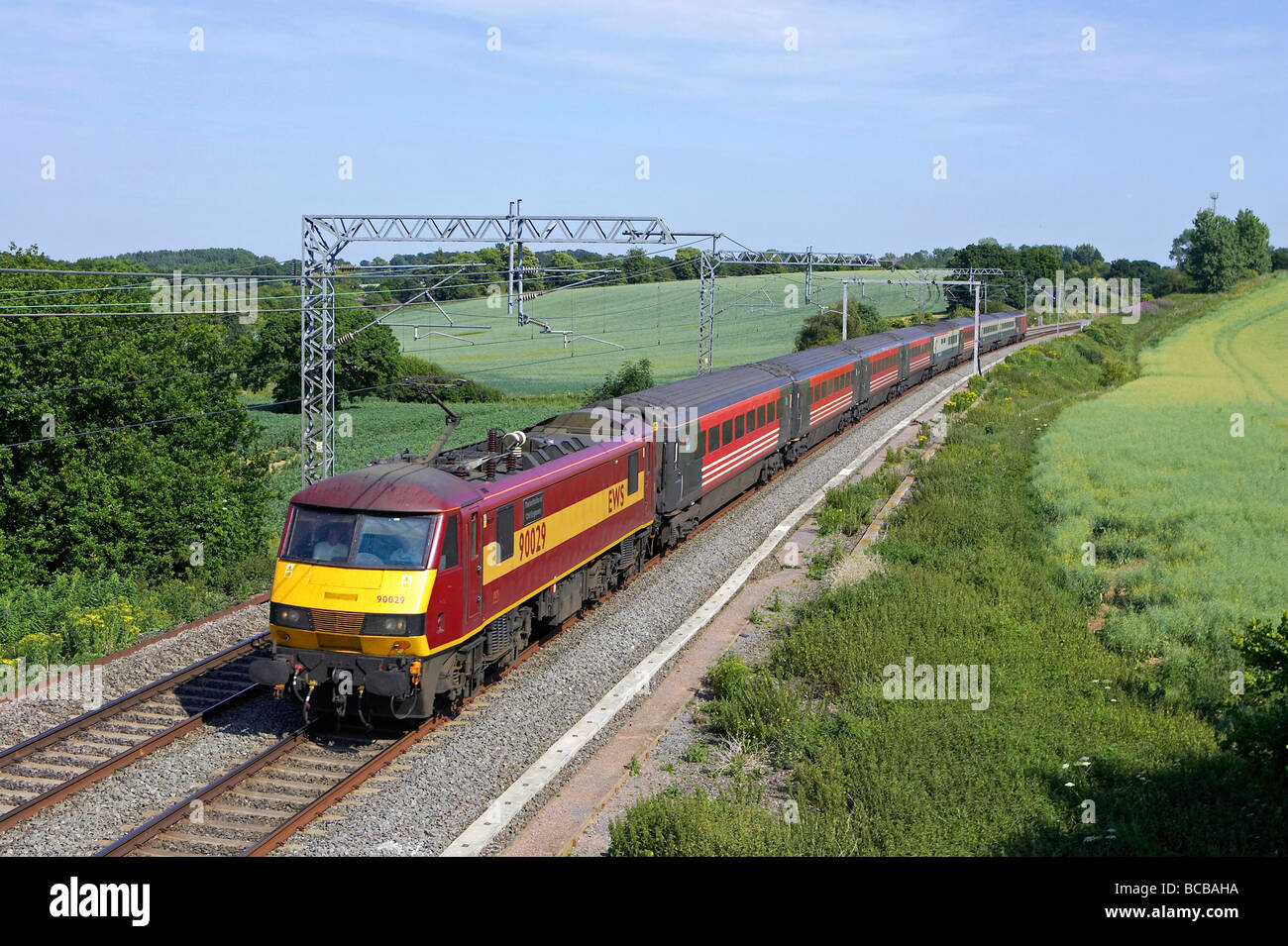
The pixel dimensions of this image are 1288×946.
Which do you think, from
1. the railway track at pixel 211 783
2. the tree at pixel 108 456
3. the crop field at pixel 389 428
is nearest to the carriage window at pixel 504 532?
the railway track at pixel 211 783

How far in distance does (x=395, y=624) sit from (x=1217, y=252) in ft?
443

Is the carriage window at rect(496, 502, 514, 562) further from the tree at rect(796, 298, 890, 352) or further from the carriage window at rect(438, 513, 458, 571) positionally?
the tree at rect(796, 298, 890, 352)

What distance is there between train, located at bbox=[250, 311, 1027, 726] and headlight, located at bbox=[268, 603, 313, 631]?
0.02 m

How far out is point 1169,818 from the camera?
31.6 feet

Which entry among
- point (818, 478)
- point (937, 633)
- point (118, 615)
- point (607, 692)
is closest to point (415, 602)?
point (607, 692)

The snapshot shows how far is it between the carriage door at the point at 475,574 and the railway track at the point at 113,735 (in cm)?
358

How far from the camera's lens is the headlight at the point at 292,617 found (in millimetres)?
12258

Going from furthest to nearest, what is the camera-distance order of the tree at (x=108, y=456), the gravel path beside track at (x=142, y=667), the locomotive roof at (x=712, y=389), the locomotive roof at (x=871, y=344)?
1. the locomotive roof at (x=871, y=344)
2. the tree at (x=108, y=456)
3. the locomotive roof at (x=712, y=389)
4. the gravel path beside track at (x=142, y=667)

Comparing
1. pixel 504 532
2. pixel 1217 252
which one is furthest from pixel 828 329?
pixel 1217 252

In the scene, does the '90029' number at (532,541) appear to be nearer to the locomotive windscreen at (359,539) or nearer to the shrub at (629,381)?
the locomotive windscreen at (359,539)

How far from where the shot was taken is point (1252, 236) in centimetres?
12762
